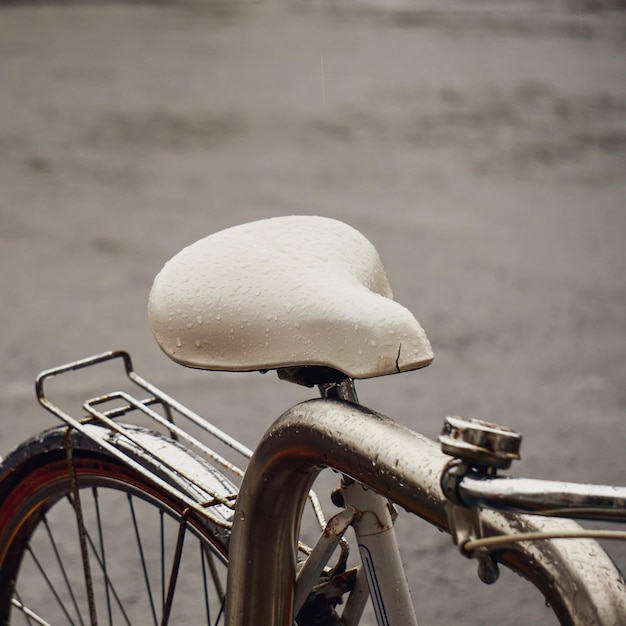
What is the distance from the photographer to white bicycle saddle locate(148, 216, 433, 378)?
93 cm

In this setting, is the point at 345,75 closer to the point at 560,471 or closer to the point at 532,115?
the point at 532,115

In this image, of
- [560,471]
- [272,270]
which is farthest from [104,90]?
[272,270]

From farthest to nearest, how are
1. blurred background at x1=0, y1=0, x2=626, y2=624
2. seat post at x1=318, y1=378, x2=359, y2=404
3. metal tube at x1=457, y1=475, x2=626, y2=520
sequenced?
blurred background at x1=0, y1=0, x2=626, y2=624
seat post at x1=318, y1=378, x2=359, y2=404
metal tube at x1=457, y1=475, x2=626, y2=520

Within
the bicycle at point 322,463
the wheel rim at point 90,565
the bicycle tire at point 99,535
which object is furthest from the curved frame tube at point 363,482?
the wheel rim at point 90,565

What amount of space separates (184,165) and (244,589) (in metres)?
4.28

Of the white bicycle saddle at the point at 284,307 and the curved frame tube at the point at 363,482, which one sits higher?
the white bicycle saddle at the point at 284,307

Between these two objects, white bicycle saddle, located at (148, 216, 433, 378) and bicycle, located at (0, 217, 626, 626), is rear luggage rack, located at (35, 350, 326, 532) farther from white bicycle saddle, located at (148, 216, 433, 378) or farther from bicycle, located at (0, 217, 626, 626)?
white bicycle saddle, located at (148, 216, 433, 378)

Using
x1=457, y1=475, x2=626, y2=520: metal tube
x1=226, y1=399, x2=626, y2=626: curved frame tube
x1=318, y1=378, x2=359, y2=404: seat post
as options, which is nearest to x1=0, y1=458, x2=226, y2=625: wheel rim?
x1=226, y1=399, x2=626, y2=626: curved frame tube

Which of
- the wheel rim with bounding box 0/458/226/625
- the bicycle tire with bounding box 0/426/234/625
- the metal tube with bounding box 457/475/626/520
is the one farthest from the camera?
the wheel rim with bounding box 0/458/226/625

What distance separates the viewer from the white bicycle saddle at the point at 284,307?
928 millimetres

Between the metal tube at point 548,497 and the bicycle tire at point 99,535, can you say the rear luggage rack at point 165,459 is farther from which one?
the metal tube at point 548,497

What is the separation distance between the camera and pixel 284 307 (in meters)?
0.99

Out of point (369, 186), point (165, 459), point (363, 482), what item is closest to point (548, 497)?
point (363, 482)

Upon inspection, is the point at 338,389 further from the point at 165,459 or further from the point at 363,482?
the point at 165,459
